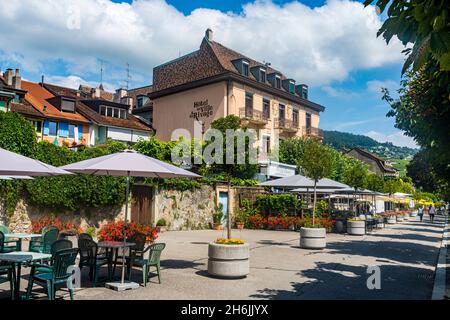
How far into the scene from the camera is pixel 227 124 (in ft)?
36.8

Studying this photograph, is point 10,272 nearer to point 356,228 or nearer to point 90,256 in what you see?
point 90,256

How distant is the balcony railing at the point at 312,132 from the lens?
40.7 meters

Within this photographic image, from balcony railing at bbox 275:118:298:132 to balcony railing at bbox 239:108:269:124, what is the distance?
172 centimetres

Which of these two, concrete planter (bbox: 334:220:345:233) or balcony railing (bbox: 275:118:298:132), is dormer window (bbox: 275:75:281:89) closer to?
balcony railing (bbox: 275:118:298:132)

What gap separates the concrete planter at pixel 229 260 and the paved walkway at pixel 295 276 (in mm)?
186

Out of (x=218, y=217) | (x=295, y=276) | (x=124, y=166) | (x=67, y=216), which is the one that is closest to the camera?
(x=124, y=166)

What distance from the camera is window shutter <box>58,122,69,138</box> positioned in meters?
33.9

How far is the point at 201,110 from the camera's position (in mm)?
33938

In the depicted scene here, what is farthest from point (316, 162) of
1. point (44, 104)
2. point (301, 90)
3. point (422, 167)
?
point (301, 90)

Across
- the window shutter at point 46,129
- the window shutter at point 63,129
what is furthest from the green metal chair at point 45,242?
the window shutter at point 63,129

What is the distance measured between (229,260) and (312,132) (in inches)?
1356

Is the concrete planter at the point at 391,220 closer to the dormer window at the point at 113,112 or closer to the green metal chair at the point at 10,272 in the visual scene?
the dormer window at the point at 113,112

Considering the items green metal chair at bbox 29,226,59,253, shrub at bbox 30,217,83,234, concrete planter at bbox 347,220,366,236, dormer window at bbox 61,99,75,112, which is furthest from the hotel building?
green metal chair at bbox 29,226,59,253
